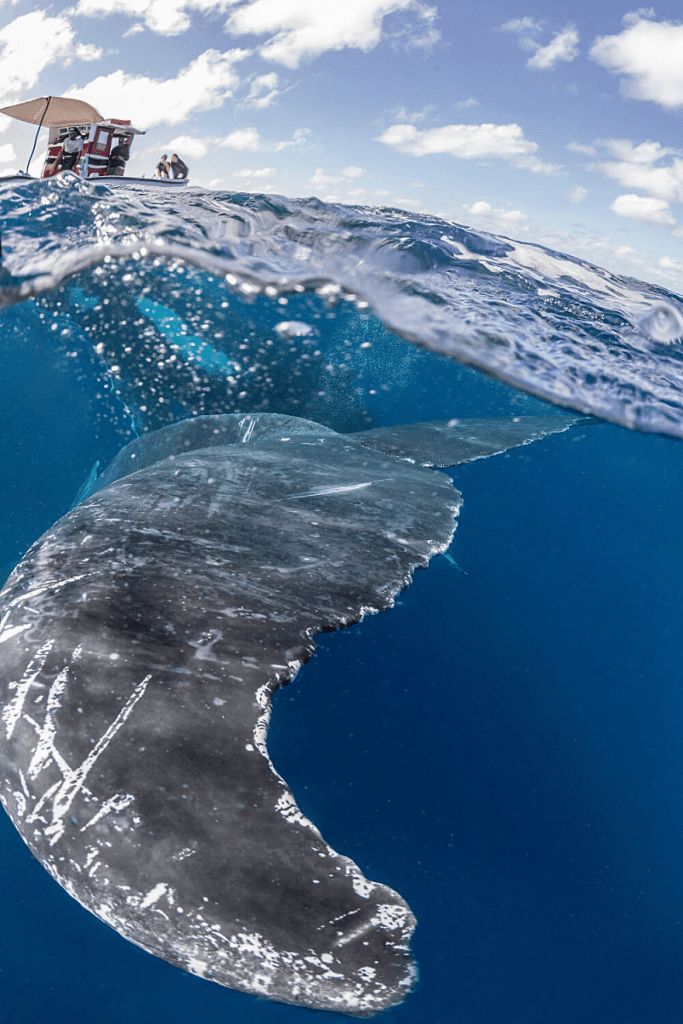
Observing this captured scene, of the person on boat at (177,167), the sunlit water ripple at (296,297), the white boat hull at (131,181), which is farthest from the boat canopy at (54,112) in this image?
the sunlit water ripple at (296,297)

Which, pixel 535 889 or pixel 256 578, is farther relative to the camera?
pixel 535 889

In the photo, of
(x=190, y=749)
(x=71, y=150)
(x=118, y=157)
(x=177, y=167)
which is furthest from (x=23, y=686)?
(x=71, y=150)

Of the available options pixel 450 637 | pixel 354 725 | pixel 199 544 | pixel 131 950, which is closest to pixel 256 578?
pixel 199 544

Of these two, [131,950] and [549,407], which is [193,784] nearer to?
[131,950]

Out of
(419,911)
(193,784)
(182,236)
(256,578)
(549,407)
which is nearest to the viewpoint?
(193,784)

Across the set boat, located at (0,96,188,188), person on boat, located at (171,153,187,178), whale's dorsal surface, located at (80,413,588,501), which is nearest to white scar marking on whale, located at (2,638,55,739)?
whale's dorsal surface, located at (80,413,588,501)

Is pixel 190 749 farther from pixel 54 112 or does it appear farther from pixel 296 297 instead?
pixel 54 112
